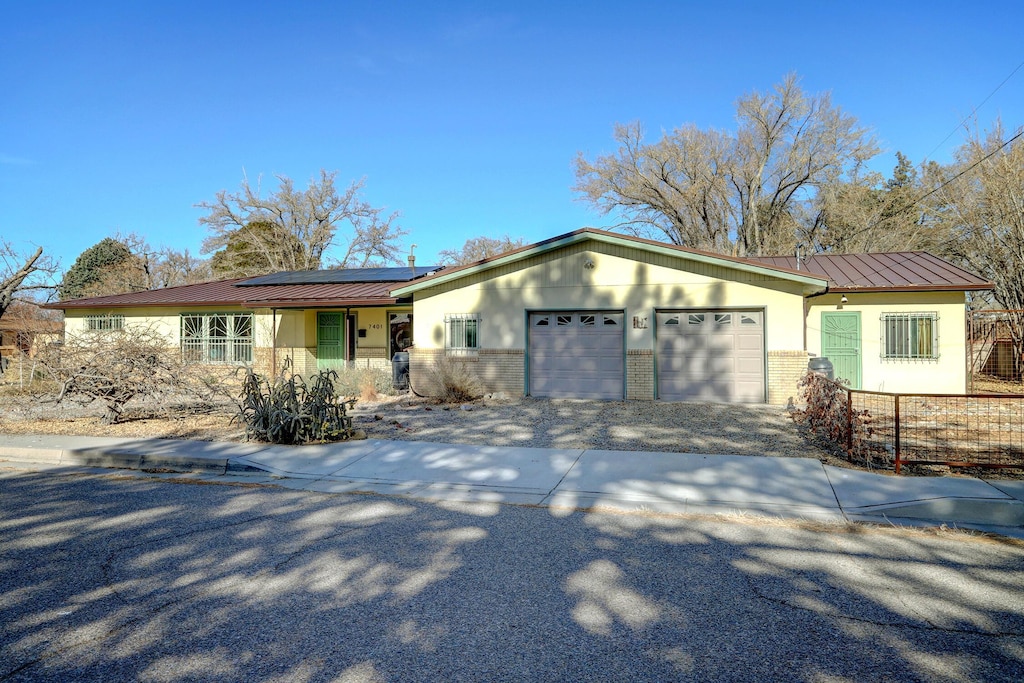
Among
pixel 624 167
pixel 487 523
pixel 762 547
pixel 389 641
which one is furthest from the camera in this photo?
pixel 624 167

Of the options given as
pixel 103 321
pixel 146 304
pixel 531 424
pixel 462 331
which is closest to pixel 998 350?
pixel 462 331

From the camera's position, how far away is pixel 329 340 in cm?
2206

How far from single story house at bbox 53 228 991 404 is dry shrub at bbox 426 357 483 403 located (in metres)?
0.87

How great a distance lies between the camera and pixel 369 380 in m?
17.6

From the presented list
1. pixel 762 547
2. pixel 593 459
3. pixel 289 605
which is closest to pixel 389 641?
pixel 289 605

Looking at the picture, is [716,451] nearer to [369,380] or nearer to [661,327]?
[661,327]

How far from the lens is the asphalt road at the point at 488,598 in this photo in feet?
11.5

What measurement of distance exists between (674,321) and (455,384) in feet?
18.8

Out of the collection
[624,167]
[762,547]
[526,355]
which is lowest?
[762,547]

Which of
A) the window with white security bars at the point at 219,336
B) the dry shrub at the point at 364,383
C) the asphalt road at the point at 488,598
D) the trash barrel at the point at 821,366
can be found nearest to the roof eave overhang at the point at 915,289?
the trash barrel at the point at 821,366

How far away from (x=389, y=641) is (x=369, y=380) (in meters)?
14.2

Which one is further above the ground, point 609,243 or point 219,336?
point 609,243

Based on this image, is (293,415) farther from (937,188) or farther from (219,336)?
(937,188)

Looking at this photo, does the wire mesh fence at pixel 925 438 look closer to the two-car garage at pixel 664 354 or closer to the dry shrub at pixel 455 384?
the two-car garage at pixel 664 354
